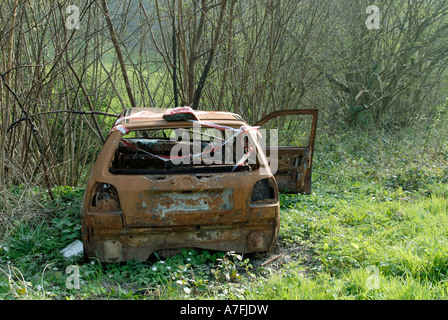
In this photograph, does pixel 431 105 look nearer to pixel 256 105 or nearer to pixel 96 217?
pixel 256 105

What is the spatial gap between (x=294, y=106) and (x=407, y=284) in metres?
9.41

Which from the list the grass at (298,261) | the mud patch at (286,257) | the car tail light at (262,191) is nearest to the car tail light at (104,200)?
the grass at (298,261)

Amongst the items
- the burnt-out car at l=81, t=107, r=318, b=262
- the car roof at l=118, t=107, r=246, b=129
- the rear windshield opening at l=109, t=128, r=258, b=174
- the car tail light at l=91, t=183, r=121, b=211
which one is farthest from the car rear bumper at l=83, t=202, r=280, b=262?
the car roof at l=118, t=107, r=246, b=129

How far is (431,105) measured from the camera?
14.1 metres

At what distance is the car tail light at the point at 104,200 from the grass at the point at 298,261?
0.54 metres

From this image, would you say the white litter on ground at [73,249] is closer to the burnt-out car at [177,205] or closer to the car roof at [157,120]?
the burnt-out car at [177,205]

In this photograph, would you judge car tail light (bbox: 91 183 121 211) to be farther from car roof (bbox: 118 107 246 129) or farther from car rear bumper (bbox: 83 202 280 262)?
car roof (bbox: 118 107 246 129)

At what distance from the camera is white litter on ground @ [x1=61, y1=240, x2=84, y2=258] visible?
4.21m

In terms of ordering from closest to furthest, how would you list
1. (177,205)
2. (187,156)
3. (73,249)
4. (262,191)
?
(177,205), (262,191), (73,249), (187,156)

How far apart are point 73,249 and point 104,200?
0.92 metres

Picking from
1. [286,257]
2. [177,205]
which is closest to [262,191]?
[286,257]

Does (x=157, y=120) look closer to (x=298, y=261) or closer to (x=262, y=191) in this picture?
(x=262, y=191)

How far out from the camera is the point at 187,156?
4.44 m
